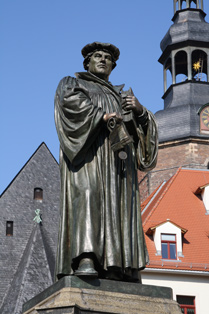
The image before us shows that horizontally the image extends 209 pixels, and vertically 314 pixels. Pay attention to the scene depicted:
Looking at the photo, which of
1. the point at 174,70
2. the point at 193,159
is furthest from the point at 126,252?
the point at 174,70

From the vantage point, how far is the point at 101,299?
4496mm

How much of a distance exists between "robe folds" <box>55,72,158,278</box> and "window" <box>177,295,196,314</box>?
1520 centimetres

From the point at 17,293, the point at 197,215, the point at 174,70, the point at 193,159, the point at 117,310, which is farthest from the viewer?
the point at 174,70

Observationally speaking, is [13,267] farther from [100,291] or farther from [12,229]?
[100,291]

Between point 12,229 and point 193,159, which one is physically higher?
point 193,159

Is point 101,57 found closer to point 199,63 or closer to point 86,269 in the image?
point 86,269

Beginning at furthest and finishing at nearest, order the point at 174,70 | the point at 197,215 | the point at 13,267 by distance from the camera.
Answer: the point at 174,70
the point at 13,267
the point at 197,215

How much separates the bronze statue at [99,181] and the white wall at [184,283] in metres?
15.1

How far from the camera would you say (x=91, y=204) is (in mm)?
4863

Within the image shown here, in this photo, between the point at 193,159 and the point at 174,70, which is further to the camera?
the point at 174,70


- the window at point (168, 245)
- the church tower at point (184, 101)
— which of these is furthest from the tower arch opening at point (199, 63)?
the window at point (168, 245)

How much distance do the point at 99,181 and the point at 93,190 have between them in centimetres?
11

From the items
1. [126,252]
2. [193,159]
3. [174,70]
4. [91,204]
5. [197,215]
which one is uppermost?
[174,70]

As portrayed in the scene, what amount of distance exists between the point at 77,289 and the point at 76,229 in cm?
47
